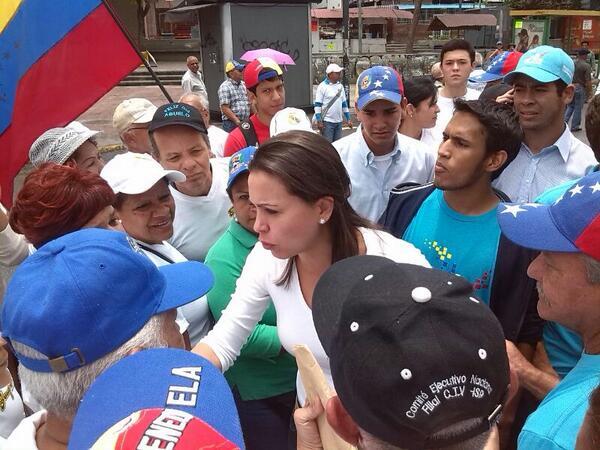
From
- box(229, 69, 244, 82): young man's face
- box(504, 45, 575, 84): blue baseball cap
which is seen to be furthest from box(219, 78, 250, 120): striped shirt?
box(504, 45, 575, 84): blue baseball cap

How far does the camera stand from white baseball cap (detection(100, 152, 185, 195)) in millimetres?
2219

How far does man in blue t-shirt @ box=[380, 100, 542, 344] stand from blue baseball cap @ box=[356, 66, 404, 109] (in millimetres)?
913

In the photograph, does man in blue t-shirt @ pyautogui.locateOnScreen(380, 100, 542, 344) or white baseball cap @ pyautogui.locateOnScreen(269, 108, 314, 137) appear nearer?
man in blue t-shirt @ pyautogui.locateOnScreen(380, 100, 542, 344)

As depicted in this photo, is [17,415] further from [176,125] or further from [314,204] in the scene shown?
[176,125]

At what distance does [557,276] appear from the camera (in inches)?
54.6

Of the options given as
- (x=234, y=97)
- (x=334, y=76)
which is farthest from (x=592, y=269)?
(x=334, y=76)

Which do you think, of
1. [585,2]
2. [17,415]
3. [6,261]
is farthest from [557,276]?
[585,2]

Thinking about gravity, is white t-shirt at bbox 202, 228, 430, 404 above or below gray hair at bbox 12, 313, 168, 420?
below

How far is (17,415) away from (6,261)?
106 cm

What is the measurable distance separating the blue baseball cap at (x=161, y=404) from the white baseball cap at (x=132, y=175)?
137 cm

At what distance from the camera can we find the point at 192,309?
2.11m

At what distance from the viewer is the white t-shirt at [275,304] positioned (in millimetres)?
1702

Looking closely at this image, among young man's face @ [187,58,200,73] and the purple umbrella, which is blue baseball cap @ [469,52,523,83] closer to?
the purple umbrella

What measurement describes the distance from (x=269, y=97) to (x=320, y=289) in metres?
3.15
